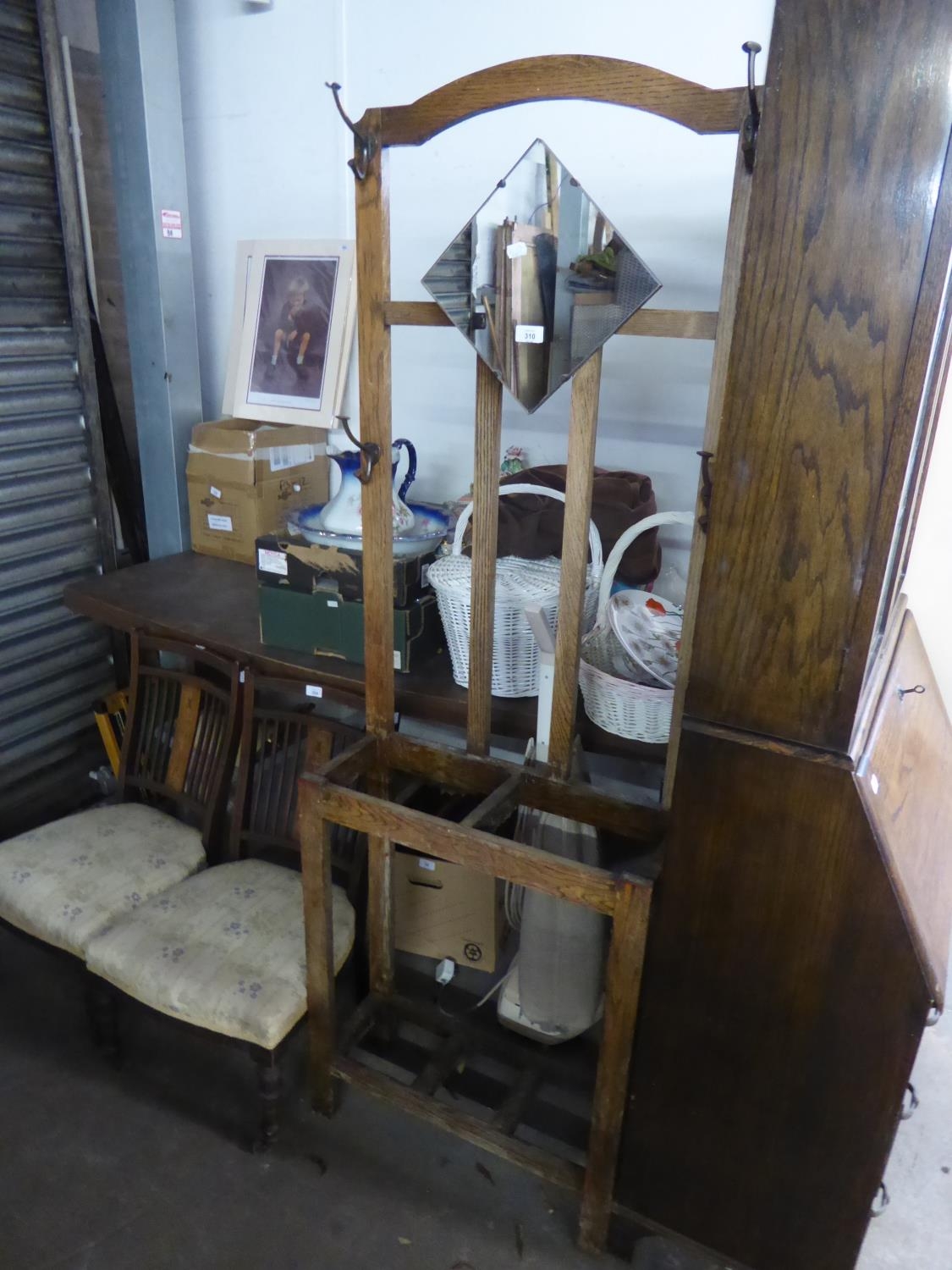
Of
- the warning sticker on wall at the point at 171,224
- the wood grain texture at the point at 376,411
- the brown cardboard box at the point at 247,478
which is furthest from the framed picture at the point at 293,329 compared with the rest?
the wood grain texture at the point at 376,411

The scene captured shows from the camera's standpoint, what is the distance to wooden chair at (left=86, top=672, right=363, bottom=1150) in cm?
149

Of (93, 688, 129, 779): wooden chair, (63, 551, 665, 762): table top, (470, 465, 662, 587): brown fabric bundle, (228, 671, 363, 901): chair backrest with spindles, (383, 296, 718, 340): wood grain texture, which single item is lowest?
(93, 688, 129, 779): wooden chair

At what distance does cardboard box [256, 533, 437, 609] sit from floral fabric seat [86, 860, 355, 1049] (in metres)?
0.62

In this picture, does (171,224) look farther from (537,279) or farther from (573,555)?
(573,555)

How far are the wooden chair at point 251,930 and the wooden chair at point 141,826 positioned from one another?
62mm

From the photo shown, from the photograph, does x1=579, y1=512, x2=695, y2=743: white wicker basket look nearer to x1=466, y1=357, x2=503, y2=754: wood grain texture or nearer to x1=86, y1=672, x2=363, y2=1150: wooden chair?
x1=466, y1=357, x2=503, y2=754: wood grain texture

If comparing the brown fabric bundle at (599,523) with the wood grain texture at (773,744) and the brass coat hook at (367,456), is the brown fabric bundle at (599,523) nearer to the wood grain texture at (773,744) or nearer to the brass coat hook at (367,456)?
the brass coat hook at (367,456)

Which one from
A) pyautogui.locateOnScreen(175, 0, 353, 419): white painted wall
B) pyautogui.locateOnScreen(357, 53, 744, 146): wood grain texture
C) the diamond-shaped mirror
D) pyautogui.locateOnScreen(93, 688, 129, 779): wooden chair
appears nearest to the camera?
pyautogui.locateOnScreen(357, 53, 744, 146): wood grain texture

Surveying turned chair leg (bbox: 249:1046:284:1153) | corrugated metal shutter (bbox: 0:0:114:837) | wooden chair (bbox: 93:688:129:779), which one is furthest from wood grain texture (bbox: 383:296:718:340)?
wooden chair (bbox: 93:688:129:779)

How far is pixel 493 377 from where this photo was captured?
125 centimetres

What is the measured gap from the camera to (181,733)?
6.76 feet

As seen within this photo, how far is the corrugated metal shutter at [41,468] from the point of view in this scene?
219 centimetres

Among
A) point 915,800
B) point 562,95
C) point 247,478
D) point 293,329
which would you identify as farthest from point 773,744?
point 293,329

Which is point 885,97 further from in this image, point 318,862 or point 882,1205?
point 882,1205
